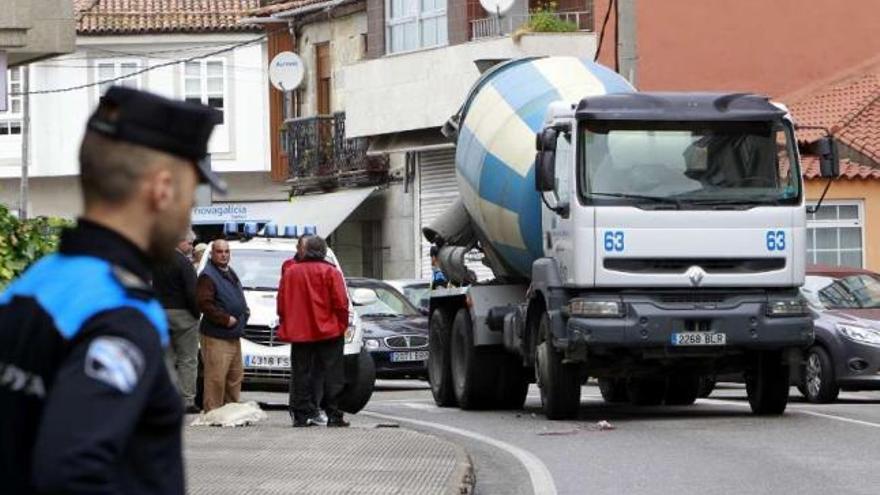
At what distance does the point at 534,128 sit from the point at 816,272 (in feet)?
19.8

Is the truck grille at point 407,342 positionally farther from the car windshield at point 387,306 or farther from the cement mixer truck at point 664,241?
the cement mixer truck at point 664,241

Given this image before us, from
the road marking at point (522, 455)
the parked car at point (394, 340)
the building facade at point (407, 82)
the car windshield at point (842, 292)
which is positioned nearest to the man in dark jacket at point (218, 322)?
the road marking at point (522, 455)

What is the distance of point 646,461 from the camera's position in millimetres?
15773

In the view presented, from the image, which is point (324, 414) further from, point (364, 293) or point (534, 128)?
point (364, 293)

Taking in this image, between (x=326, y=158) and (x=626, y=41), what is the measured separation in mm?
22030

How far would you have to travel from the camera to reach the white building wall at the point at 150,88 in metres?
59.8

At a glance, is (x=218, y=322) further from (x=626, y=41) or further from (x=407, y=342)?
(x=626, y=41)

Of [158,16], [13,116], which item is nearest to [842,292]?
[158,16]

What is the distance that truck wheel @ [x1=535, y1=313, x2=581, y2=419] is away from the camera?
20000 mm

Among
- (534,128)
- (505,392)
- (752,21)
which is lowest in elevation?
(505,392)

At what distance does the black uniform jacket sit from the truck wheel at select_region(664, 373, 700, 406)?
18854 millimetres

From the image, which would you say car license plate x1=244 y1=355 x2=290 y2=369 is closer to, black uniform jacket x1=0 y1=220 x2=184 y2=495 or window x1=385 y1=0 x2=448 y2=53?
window x1=385 y1=0 x2=448 y2=53

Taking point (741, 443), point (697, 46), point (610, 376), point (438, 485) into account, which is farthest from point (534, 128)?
point (697, 46)

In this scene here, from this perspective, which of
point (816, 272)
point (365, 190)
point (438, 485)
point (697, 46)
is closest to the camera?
point (438, 485)
